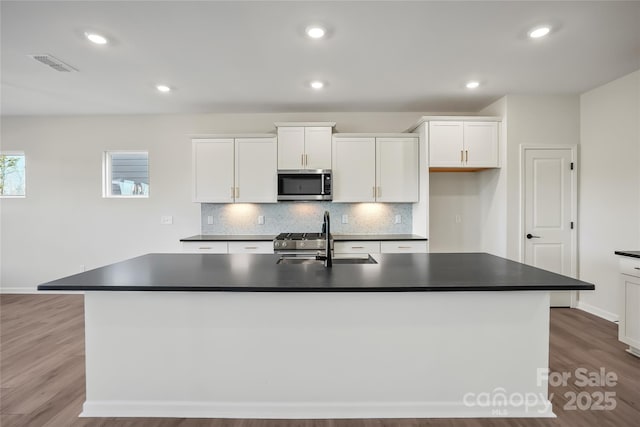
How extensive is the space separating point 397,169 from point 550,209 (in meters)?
1.91

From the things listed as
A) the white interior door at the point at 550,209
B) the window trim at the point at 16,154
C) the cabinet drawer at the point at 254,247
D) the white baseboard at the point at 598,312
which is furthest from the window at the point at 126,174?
the white baseboard at the point at 598,312

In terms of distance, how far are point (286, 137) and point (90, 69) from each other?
84.8 inches

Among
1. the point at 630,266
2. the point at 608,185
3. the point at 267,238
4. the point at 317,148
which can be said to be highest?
the point at 317,148

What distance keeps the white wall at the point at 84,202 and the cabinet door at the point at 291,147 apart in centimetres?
135

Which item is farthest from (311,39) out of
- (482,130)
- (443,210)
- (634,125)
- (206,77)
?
(634,125)

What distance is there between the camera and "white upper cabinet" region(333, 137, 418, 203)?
4.27 metres

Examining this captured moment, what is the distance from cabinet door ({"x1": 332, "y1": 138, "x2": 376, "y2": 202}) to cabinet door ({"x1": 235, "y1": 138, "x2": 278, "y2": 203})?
828 millimetres

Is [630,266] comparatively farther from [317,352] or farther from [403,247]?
[317,352]

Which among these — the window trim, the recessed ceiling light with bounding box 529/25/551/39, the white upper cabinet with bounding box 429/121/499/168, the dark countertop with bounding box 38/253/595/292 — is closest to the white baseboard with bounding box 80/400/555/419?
the dark countertop with bounding box 38/253/595/292

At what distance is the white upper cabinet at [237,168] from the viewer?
429cm

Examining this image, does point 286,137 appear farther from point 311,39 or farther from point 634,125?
point 634,125

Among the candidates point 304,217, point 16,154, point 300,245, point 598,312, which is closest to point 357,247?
point 300,245

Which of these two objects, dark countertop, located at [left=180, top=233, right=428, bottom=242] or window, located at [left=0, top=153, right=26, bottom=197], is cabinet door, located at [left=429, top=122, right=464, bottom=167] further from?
window, located at [left=0, top=153, right=26, bottom=197]

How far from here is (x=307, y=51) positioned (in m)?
2.77
